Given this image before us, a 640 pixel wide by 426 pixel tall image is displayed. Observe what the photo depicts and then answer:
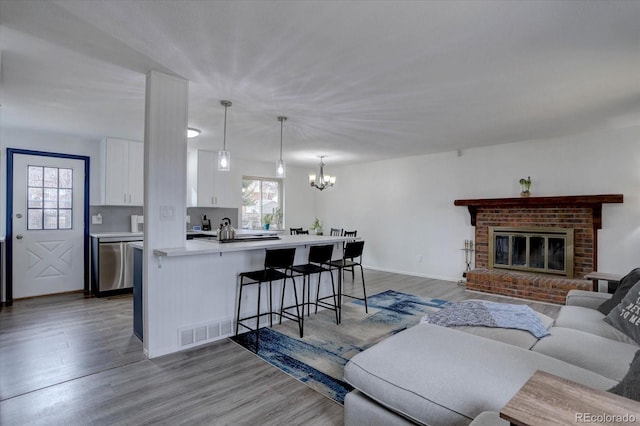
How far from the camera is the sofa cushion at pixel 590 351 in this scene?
1677 millimetres

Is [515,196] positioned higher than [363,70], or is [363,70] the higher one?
[363,70]

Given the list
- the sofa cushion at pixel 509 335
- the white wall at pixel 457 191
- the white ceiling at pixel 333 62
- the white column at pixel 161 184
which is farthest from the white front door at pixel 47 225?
the sofa cushion at pixel 509 335

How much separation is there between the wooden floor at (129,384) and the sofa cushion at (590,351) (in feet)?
4.44

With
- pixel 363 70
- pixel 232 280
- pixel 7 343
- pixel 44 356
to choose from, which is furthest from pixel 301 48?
pixel 7 343

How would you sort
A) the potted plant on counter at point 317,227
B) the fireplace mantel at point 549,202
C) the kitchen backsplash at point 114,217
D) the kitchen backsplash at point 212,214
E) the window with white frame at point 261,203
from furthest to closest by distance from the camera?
the window with white frame at point 261,203 → the potted plant on counter at point 317,227 → the kitchen backsplash at point 212,214 → the kitchen backsplash at point 114,217 → the fireplace mantel at point 549,202

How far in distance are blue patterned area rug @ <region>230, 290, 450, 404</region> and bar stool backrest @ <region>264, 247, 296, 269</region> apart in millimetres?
732

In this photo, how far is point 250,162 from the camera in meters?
7.26

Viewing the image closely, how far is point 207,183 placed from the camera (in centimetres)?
634

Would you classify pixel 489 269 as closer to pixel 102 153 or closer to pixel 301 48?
pixel 301 48

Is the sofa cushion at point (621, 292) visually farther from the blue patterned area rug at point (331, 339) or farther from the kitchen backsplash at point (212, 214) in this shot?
the kitchen backsplash at point (212, 214)

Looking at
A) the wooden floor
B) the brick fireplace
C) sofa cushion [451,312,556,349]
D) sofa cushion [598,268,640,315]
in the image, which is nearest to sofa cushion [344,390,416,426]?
the wooden floor

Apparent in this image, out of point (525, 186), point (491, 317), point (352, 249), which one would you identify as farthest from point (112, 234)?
point (525, 186)

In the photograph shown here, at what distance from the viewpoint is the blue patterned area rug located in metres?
2.54

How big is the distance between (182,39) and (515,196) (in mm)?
5308
